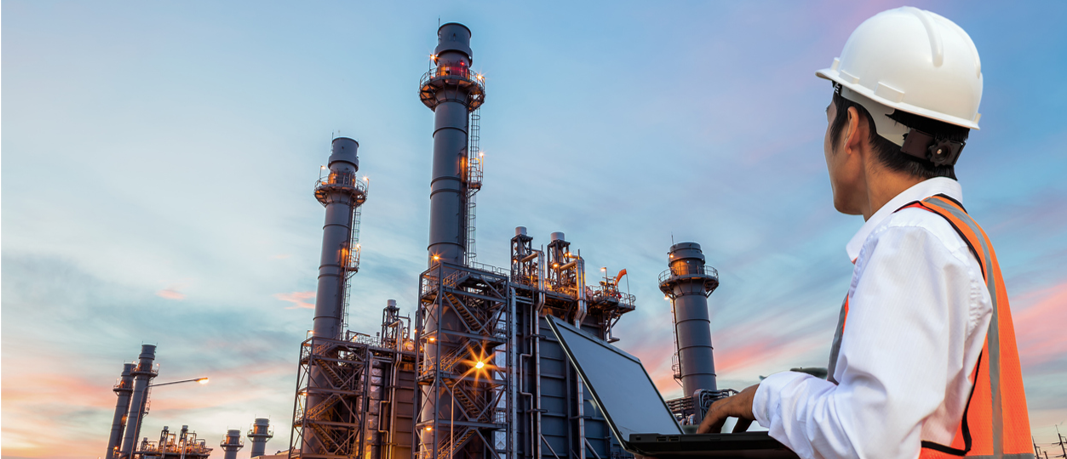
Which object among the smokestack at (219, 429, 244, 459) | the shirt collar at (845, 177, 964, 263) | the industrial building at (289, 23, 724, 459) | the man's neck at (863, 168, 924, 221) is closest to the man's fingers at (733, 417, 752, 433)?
the shirt collar at (845, 177, 964, 263)

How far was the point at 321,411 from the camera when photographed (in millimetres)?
37719

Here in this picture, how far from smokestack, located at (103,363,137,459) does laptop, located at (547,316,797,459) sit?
73.7 meters

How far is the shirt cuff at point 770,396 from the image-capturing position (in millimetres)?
1487

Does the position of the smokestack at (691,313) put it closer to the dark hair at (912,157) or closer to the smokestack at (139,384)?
the dark hair at (912,157)

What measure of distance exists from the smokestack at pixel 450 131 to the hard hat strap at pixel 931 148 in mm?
31503

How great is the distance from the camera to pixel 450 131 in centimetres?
3562

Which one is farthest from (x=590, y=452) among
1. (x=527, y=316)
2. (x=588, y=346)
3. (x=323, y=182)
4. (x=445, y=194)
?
(x=588, y=346)

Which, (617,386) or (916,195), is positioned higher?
(916,195)

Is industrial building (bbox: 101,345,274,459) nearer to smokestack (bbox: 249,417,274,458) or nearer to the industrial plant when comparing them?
smokestack (bbox: 249,417,274,458)

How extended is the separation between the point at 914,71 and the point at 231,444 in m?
90.2

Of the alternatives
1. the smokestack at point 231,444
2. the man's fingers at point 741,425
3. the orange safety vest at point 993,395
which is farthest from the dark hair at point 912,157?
the smokestack at point 231,444

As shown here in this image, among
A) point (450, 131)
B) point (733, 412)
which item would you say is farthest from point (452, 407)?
point (733, 412)

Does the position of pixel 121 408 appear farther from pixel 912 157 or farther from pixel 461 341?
pixel 912 157

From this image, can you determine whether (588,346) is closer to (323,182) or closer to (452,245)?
(452,245)
